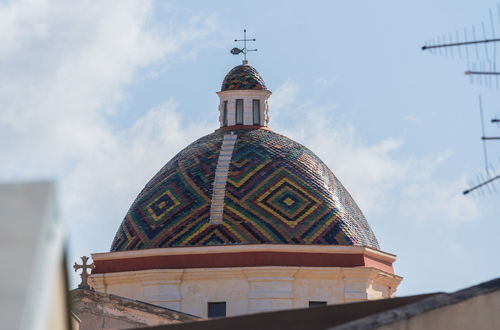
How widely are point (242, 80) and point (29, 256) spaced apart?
80.6 ft

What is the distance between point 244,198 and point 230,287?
179 centimetres

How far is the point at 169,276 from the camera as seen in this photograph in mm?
23938

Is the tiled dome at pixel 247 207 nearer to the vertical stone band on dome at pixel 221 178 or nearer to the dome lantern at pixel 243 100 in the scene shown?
the vertical stone band on dome at pixel 221 178

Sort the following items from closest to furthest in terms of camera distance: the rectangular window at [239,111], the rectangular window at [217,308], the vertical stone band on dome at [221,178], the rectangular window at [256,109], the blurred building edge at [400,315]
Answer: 1. the blurred building edge at [400,315]
2. the rectangular window at [217,308]
3. the vertical stone band on dome at [221,178]
4. the rectangular window at [239,111]
5. the rectangular window at [256,109]

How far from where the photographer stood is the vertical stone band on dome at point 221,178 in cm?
2398

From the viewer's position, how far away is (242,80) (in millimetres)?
26953

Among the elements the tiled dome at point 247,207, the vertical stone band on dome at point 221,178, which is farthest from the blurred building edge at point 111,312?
the vertical stone band on dome at point 221,178

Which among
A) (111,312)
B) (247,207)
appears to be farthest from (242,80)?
(111,312)

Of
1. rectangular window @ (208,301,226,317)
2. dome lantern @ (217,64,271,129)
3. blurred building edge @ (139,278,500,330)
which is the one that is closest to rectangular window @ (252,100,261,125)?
dome lantern @ (217,64,271,129)

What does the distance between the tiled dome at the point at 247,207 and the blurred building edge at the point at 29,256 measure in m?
21.1

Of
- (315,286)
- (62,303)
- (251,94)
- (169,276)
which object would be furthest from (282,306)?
(62,303)

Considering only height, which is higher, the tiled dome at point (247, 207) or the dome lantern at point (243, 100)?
the dome lantern at point (243, 100)

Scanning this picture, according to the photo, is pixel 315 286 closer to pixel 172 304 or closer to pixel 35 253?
pixel 172 304

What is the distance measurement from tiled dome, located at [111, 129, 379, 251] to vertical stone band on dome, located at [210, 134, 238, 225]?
8 centimetres
